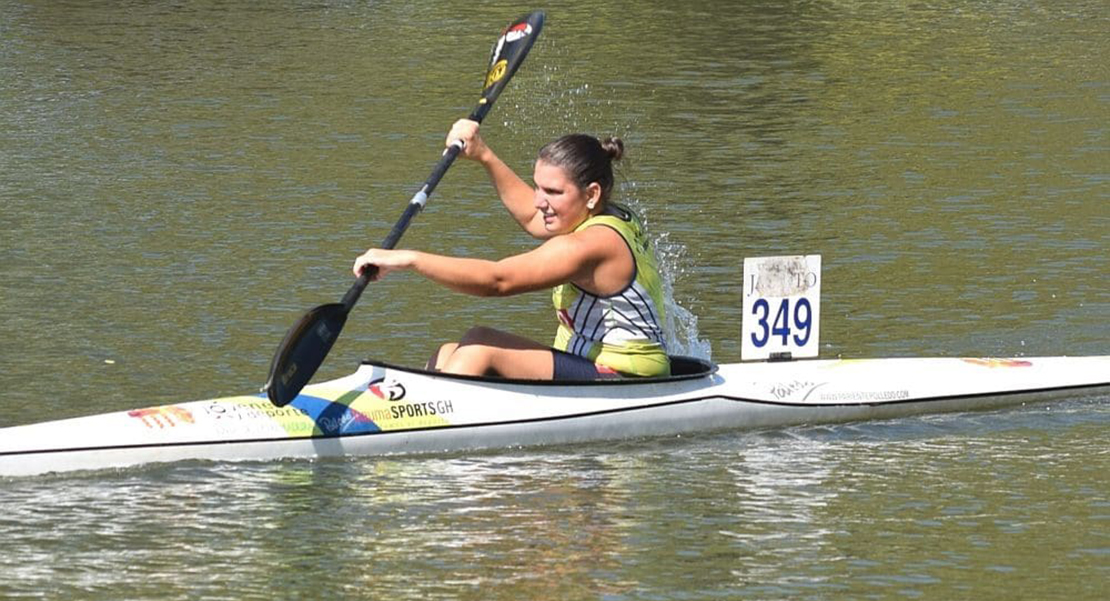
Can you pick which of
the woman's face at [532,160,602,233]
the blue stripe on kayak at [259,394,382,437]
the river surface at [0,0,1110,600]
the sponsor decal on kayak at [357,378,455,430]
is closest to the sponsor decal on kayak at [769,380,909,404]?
the river surface at [0,0,1110,600]

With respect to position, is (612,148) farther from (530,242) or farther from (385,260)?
(530,242)

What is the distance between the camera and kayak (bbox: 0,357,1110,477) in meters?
8.02

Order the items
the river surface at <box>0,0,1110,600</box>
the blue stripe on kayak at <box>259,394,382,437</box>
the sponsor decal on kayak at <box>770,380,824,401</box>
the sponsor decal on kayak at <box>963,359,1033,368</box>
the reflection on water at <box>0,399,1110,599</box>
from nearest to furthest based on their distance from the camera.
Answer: the reflection on water at <box>0,399,1110,599</box>, the river surface at <box>0,0,1110,600</box>, the blue stripe on kayak at <box>259,394,382,437</box>, the sponsor decal on kayak at <box>770,380,824,401</box>, the sponsor decal on kayak at <box>963,359,1033,368</box>

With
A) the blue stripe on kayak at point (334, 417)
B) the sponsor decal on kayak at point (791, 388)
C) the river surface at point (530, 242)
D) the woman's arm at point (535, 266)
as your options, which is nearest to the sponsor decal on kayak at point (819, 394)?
the sponsor decal on kayak at point (791, 388)

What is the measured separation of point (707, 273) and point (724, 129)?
15.5 feet

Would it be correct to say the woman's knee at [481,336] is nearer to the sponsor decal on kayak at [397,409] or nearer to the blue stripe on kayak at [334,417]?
the sponsor decal on kayak at [397,409]

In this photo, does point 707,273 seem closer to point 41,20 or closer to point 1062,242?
point 1062,242

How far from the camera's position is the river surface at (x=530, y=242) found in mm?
7188

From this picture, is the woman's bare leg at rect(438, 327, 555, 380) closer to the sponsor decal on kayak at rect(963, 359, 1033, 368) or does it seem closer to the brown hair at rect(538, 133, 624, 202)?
the brown hair at rect(538, 133, 624, 202)

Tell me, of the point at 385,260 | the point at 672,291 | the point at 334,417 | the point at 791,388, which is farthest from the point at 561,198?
the point at 672,291

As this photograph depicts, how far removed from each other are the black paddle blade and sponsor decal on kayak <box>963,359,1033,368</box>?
9.52 ft

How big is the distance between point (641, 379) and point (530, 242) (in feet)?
13.8

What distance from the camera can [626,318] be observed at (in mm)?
8648

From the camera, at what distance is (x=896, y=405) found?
9188 mm
